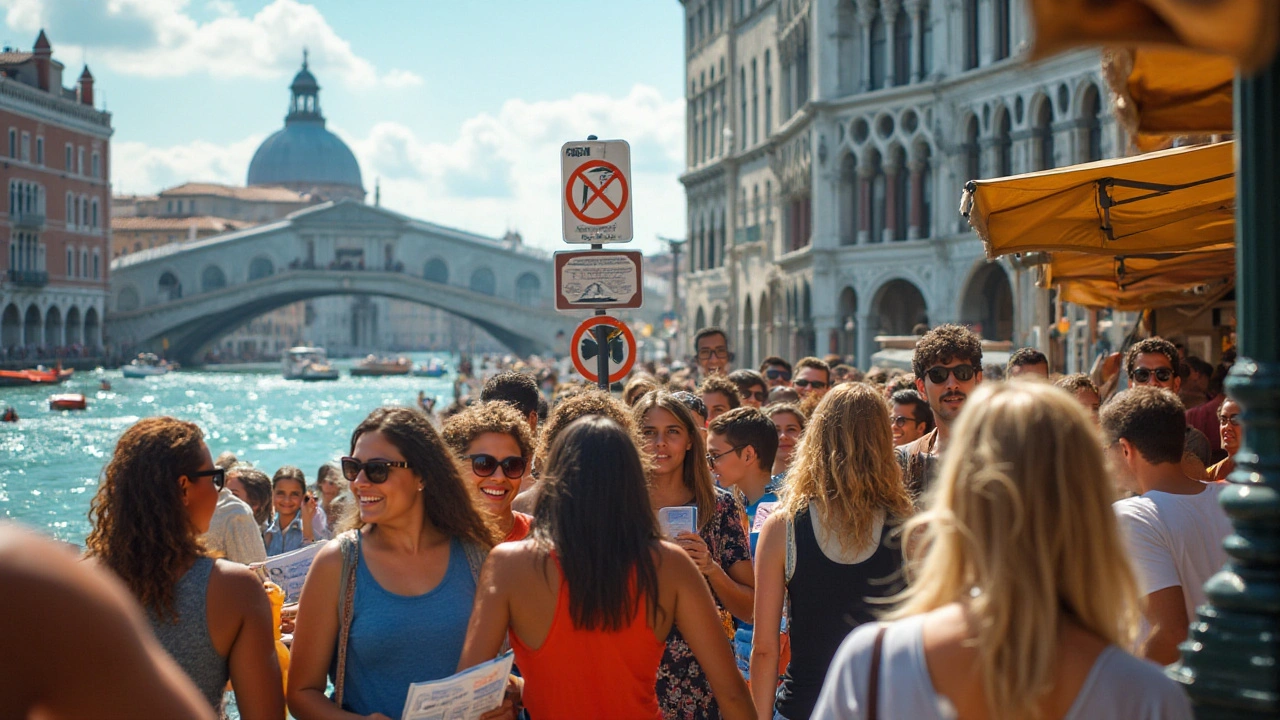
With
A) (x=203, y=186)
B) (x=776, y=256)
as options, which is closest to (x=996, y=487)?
(x=776, y=256)

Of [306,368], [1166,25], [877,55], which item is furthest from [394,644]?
[306,368]

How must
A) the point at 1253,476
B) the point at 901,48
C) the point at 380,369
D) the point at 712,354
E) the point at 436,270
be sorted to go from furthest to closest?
the point at 436,270 < the point at 380,369 < the point at 901,48 < the point at 712,354 < the point at 1253,476

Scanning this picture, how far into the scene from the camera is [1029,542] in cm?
216

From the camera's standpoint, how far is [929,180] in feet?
87.4

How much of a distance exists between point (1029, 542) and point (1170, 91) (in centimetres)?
275

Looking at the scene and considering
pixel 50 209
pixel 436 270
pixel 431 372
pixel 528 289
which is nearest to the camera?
pixel 50 209

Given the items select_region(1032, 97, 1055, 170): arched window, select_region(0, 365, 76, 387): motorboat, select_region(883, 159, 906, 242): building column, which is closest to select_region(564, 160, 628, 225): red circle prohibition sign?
select_region(1032, 97, 1055, 170): arched window

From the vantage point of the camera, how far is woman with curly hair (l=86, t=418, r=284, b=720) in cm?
317

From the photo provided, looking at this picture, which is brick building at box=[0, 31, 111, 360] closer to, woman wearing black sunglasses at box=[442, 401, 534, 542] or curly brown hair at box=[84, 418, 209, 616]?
woman wearing black sunglasses at box=[442, 401, 534, 542]

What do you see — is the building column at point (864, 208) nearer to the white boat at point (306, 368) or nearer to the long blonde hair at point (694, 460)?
the long blonde hair at point (694, 460)

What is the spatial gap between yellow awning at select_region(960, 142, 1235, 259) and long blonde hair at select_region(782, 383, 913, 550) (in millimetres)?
2142

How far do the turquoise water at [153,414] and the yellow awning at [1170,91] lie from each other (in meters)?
4.75

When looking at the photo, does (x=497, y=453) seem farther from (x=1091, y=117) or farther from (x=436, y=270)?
(x=436, y=270)

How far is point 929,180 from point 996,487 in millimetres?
25233
